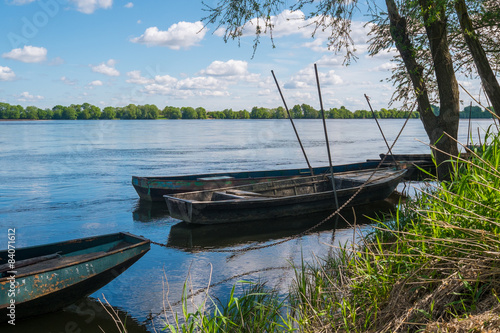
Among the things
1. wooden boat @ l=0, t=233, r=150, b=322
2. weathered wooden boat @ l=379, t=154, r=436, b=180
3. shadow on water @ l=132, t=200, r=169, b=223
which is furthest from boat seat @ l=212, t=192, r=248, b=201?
weathered wooden boat @ l=379, t=154, r=436, b=180

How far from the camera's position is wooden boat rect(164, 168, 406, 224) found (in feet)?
38.4

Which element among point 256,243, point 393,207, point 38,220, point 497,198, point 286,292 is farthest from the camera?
point 393,207

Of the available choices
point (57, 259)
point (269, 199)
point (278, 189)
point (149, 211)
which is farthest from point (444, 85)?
point (57, 259)

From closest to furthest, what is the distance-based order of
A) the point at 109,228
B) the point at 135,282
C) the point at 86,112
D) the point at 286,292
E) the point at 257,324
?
the point at 257,324 < the point at 286,292 < the point at 135,282 < the point at 109,228 < the point at 86,112

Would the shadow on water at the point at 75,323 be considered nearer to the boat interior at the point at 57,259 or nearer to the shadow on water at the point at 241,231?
the boat interior at the point at 57,259

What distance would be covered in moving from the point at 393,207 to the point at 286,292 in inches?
354

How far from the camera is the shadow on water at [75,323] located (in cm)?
636

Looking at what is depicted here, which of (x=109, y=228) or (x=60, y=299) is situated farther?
(x=109, y=228)

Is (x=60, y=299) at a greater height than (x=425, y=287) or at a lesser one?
lesser

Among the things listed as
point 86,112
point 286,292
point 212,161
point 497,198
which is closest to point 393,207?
point 286,292

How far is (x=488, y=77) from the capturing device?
973 centimetres

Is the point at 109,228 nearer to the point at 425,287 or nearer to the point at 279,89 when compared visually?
the point at 279,89

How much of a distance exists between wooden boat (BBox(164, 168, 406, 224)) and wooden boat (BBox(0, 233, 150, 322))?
4221mm

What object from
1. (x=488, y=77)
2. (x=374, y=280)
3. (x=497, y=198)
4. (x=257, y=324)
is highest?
(x=488, y=77)
